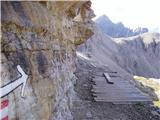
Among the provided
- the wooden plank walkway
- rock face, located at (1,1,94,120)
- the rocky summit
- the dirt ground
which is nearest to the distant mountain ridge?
the wooden plank walkway

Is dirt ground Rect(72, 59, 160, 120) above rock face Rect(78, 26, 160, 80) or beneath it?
above

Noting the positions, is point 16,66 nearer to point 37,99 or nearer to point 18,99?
point 18,99

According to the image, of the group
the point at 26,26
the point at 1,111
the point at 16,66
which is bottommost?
the point at 1,111

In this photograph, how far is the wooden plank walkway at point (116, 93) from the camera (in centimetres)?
1667

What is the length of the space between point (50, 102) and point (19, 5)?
2.72 meters

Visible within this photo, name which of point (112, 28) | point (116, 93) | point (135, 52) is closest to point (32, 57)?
point (116, 93)

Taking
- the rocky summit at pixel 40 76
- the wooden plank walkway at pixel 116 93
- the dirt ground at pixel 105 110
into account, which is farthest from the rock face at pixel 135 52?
the rocky summit at pixel 40 76

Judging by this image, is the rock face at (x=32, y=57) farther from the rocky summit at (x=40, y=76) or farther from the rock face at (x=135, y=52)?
the rock face at (x=135, y=52)

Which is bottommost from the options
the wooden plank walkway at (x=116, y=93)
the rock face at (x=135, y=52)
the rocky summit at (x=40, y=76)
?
the rock face at (x=135, y=52)

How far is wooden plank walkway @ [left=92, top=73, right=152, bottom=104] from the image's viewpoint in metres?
16.7

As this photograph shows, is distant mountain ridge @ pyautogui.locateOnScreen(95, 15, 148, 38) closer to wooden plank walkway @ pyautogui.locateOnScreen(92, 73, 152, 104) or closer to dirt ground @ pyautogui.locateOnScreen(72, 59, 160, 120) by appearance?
wooden plank walkway @ pyautogui.locateOnScreen(92, 73, 152, 104)

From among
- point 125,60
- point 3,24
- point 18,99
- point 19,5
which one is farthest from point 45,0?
point 125,60

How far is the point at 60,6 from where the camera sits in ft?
33.2

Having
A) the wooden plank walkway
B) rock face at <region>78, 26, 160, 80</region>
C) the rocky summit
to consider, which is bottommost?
rock face at <region>78, 26, 160, 80</region>
